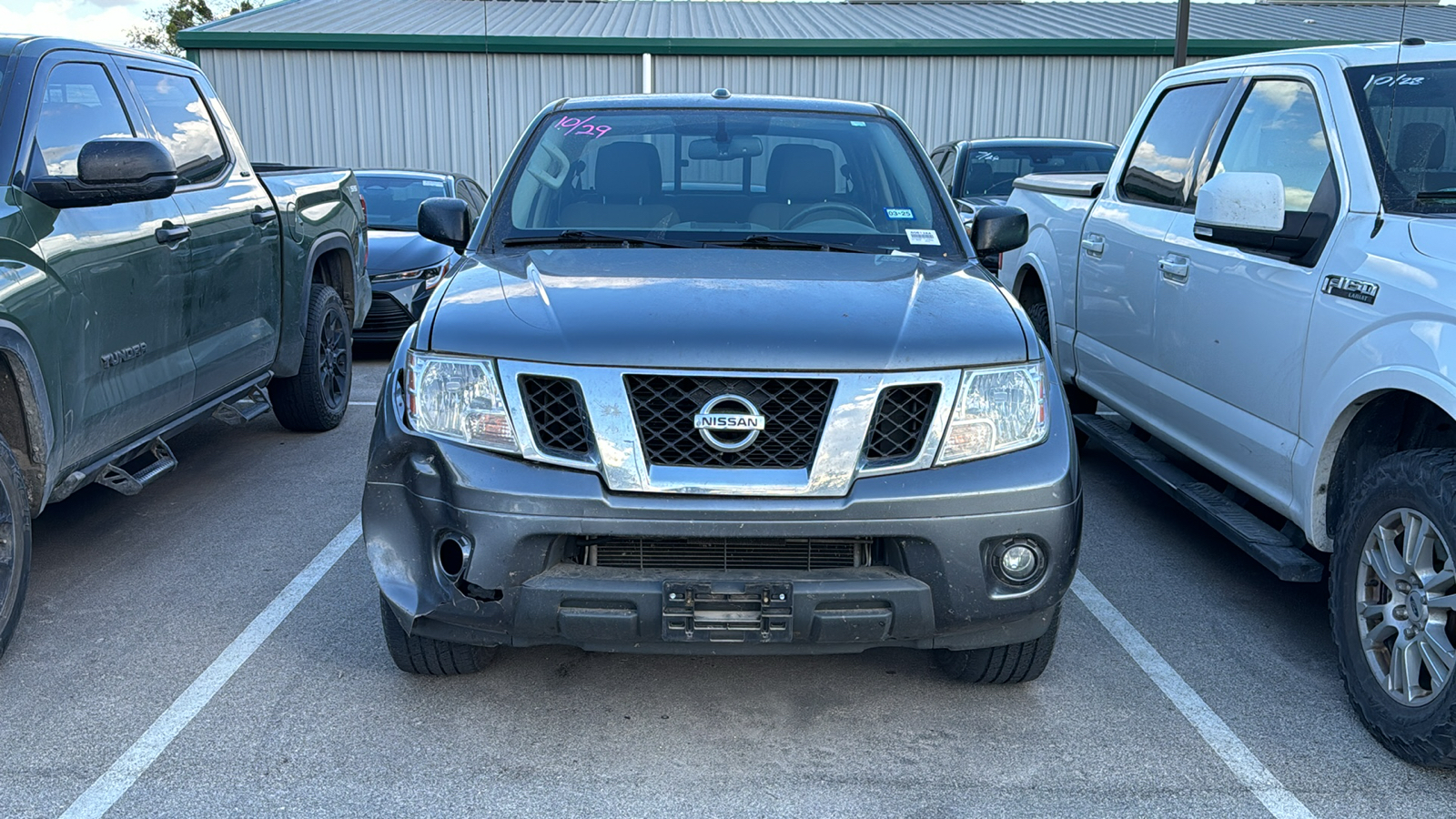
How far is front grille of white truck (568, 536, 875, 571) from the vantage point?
3.24m

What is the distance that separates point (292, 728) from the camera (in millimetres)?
3498

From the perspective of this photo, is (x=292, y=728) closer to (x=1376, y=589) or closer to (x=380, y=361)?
(x=1376, y=589)

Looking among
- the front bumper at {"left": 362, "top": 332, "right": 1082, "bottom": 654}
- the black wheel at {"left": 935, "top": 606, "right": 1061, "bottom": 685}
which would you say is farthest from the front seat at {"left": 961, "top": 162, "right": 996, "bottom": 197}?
the front bumper at {"left": 362, "top": 332, "right": 1082, "bottom": 654}

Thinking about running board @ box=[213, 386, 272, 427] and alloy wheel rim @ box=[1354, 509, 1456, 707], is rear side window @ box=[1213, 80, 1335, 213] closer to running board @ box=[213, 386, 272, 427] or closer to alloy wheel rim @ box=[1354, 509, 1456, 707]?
alloy wheel rim @ box=[1354, 509, 1456, 707]

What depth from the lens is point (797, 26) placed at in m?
21.3

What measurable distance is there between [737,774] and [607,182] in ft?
7.43

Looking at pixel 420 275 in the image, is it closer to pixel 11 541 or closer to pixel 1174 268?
pixel 11 541

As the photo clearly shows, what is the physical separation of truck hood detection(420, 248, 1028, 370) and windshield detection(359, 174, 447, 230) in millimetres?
7725

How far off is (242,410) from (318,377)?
88 cm

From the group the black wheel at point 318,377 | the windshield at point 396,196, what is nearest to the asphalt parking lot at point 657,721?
the black wheel at point 318,377

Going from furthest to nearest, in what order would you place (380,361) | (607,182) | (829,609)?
(380,361) < (607,182) < (829,609)

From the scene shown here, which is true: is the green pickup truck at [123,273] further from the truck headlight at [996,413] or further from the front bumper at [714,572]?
the truck headlight at [996,413]

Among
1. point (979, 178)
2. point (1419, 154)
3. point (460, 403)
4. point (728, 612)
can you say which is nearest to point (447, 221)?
point (460, 403)

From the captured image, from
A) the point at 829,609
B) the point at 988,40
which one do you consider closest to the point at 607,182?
the point at 829,609
